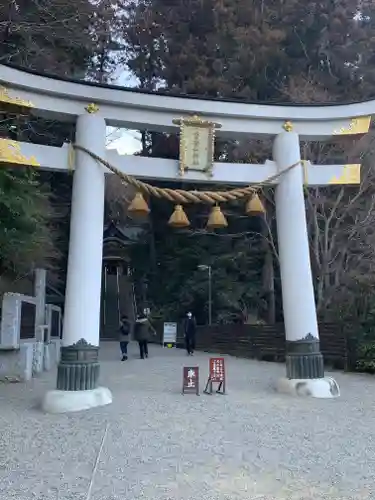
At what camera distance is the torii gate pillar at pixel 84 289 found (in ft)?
23.2

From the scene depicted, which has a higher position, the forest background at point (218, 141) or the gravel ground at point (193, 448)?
the forest background at point (218, 141)

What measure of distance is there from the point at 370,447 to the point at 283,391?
3.18 metres

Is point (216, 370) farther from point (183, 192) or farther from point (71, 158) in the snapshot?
point (71, 158)

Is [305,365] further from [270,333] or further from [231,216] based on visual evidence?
[231,216]

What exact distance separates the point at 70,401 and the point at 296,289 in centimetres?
409

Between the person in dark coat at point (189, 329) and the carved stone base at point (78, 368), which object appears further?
the person in dark coat at point (189, 329)

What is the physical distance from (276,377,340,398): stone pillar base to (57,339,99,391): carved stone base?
3214 mm

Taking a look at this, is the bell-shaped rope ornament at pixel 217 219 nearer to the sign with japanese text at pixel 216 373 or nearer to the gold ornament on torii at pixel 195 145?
the gold ornament on torii at pixel 195 145

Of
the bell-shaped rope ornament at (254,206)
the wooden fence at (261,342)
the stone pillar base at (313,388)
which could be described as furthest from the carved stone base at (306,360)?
the wooden fence at (261,342)

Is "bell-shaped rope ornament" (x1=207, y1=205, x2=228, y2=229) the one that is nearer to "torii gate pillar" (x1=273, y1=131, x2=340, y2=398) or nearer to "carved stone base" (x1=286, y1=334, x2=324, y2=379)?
"torii gate pillar" (x1=273, y1=131, x2=340, y2=398)

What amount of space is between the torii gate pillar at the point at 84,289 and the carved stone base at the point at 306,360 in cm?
308

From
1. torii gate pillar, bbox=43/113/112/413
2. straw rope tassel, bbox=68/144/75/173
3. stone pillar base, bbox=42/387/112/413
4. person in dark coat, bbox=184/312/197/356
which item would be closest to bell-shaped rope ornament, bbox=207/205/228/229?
torii gate pillar, bbox=43/113/112/413

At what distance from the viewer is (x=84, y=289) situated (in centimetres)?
741

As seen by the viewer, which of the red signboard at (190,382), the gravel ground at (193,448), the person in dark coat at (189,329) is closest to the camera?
the gravel ground at (193,448)
